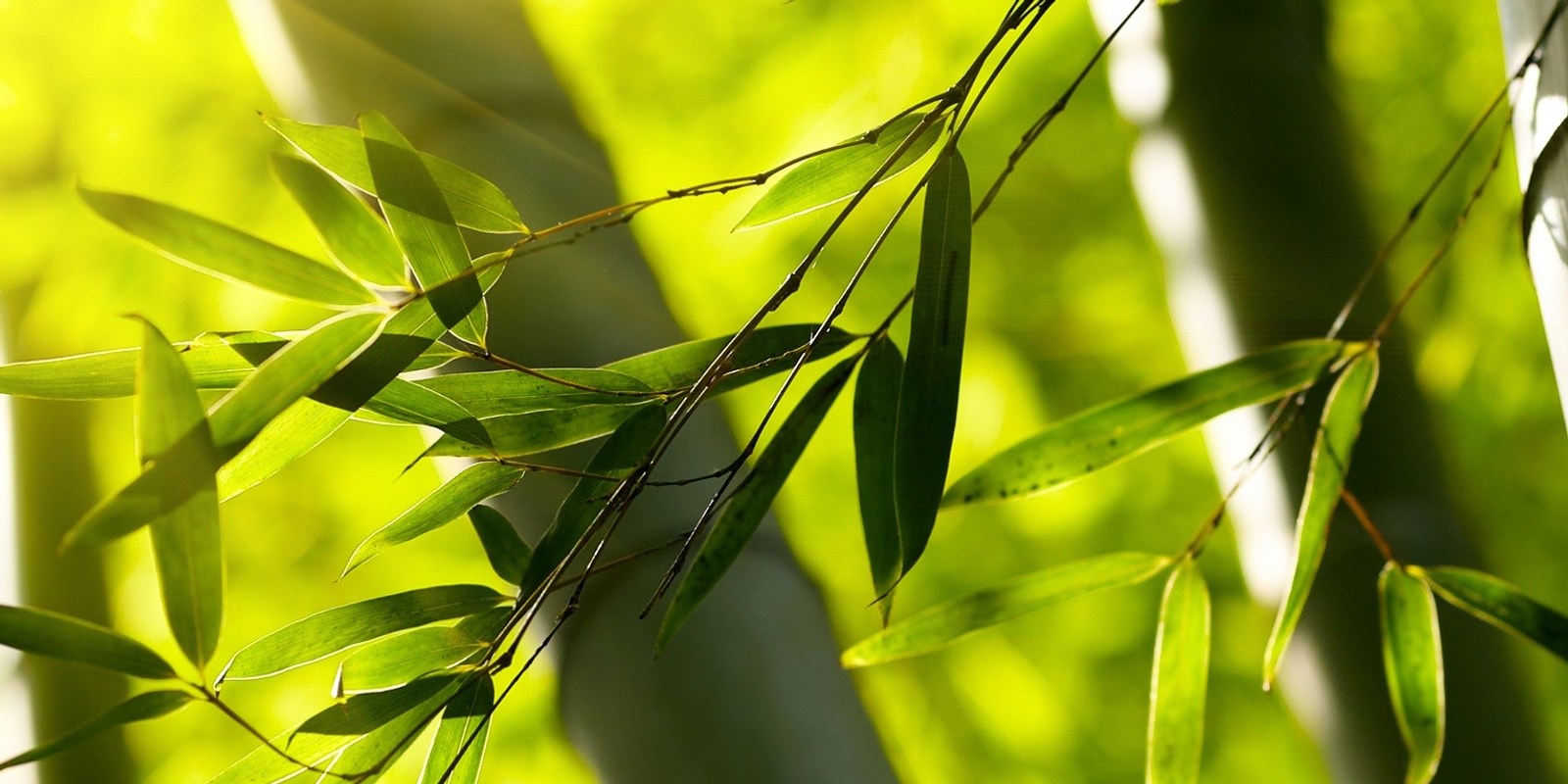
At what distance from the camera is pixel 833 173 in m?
0.29

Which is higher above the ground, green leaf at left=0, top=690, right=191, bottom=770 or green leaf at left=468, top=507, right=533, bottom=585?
green leaf at left=468, top=507, right=533, bottom=585

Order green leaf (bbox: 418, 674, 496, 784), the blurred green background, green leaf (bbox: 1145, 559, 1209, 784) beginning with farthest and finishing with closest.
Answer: the blurred green background → green leaf (bbox: 1145, 559, 1209, 784) → green leaf (bbox: 418, 674, 496, 784)

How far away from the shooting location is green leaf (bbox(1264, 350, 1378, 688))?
35cm

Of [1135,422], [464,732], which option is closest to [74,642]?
[464,732]

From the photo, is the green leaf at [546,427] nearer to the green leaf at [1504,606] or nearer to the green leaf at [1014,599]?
the green leaf at [1014,599]

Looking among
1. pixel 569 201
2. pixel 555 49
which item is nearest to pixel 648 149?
pixel 555 49

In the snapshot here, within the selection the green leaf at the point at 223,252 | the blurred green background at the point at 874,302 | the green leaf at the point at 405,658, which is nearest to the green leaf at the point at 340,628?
the green leaf at the point at 405,658

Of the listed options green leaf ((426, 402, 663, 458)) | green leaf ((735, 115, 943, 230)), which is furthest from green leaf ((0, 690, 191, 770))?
green leaf ((735, 115, 943, 230))

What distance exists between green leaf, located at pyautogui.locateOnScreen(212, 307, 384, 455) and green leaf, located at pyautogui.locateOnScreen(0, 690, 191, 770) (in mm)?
64

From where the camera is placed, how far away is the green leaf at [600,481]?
0.92 feet

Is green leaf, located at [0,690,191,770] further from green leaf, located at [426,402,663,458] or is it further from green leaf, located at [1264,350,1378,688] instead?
green leaf, located at [1264,350,1378,688]

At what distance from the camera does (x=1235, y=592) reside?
1.05 metres

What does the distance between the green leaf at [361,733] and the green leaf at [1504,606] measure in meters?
0.40

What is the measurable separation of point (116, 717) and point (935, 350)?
233 millimetres
